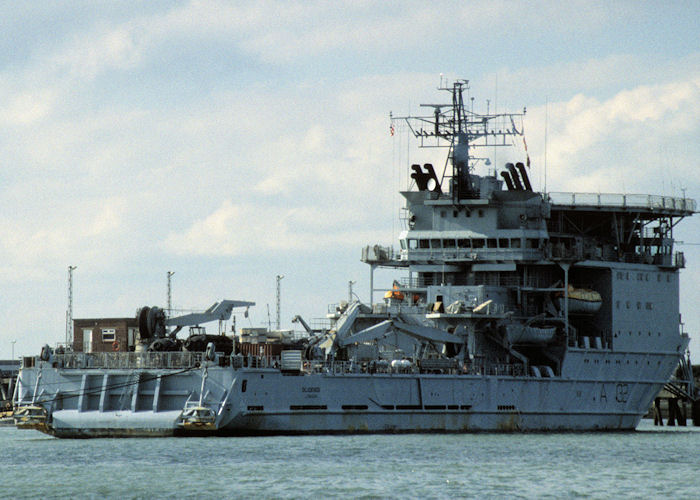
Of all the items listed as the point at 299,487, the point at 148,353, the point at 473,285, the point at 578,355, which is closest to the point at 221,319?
the point at 148,353

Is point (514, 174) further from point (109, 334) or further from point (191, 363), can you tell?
point (109, 334)

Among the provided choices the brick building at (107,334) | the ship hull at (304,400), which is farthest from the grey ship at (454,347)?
the brick building at (107,334)

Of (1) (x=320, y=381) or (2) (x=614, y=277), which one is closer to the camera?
(1) (x=320, y=381)

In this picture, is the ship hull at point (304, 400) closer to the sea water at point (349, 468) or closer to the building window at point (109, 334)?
the sea water at point (349, 468)

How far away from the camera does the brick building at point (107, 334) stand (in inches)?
2757

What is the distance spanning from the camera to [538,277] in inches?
2628

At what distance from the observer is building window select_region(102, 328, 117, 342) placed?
71.2 m

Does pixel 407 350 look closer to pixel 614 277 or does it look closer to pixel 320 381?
pixel 320 381

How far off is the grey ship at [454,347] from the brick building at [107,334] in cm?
829

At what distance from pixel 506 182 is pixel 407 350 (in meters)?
9.87

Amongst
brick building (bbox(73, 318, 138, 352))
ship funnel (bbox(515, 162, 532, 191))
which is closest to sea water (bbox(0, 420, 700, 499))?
brick building (bbox(73, 318, 138, 352))

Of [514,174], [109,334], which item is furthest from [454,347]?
[109,334]

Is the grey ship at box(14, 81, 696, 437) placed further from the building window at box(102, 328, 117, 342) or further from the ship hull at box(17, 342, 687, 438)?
the building window at box(102, 328, 117, 342)

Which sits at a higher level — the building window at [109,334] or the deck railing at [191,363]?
the building window at [109,334]
